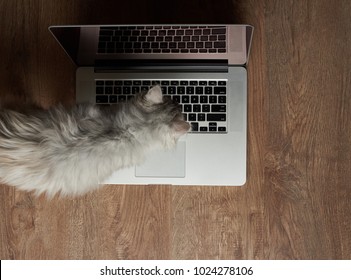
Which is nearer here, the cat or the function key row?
the cat

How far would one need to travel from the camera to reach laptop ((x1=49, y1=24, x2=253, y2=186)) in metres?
0.95

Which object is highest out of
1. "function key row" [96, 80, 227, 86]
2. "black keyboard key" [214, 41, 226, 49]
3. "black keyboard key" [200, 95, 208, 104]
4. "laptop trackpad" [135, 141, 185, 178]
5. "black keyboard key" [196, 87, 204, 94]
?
"black keyboard key" [214, 41, 226, 49]

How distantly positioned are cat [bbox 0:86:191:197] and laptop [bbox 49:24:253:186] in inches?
5.2

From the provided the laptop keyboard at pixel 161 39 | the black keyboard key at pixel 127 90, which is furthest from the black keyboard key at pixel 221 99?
the black keyboard key at pixel 127 90

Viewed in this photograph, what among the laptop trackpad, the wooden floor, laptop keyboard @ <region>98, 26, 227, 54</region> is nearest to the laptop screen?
laptop keyboard @ <region>98, 26, 227, 54</region>

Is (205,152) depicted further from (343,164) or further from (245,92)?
(343,164)

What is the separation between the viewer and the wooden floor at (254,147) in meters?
1.03

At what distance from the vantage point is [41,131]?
0.85 metres

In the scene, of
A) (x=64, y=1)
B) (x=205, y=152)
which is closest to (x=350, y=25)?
(x=205, y=152)

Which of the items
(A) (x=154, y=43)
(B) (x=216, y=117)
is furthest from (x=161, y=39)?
(B) (x=216, y=117)

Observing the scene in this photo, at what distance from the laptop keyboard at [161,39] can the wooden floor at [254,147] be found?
0.11 m

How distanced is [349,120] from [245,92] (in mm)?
277

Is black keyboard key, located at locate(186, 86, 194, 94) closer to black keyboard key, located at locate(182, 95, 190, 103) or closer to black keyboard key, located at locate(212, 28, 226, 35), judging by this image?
black keyboard key, located at locate(182, 95, 190, 103)

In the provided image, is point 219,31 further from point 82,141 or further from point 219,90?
point 82,141
